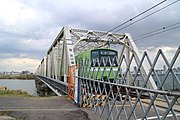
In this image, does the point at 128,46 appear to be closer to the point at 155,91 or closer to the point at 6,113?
the point at 6,113

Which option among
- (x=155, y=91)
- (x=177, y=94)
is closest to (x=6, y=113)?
(x=155, y=91)

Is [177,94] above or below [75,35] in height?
below

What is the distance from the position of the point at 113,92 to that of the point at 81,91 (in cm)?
328

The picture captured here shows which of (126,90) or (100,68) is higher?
(100,68)

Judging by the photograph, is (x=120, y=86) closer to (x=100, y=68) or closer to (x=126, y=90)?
(x=126, y=90)

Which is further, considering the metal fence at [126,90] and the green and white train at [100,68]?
the green and white train at [100,68]

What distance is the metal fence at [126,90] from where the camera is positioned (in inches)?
137

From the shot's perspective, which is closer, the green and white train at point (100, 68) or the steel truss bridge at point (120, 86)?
the steel truss bridge at point (120, 86)

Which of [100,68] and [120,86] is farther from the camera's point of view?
[100,68]

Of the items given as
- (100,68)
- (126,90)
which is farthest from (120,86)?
(100,68)

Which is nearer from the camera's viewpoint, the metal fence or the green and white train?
the metal fence

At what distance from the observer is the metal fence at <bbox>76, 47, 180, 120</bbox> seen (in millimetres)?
3475

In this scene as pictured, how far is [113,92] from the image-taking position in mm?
5941

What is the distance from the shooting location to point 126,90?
15.9ft
